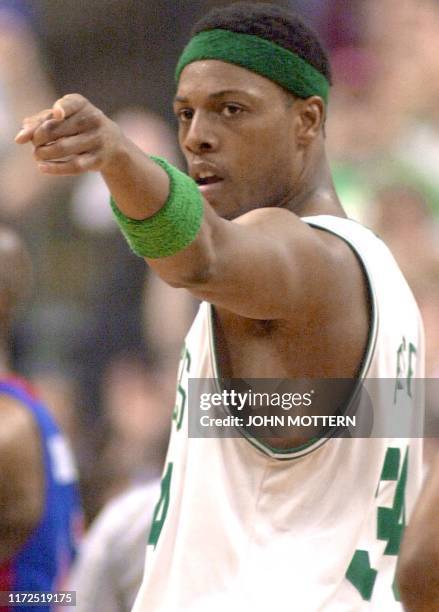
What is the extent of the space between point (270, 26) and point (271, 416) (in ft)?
Answer: 3.11

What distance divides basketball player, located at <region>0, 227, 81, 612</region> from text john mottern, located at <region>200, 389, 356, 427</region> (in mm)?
1182

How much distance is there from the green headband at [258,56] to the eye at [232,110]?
0.10 meters

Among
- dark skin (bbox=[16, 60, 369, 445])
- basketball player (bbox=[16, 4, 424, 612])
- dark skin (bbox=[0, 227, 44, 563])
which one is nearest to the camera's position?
dark skin (bbox=[16, 60, 369, 445])

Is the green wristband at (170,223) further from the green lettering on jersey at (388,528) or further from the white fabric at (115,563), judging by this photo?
the white fabric at (115,563)

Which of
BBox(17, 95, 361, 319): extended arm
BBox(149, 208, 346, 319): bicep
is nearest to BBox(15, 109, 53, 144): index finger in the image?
BBox(17, 95, 361, 319): extended arm

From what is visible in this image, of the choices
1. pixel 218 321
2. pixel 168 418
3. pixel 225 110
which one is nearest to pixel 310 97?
pixel 225 110

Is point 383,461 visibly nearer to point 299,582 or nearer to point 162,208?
point 299,582

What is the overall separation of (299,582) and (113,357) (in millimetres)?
4121

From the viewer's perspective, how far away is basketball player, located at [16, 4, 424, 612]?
2805 millimetres

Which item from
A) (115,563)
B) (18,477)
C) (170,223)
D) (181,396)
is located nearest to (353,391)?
(181,396)

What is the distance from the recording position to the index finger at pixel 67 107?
7.98 ft

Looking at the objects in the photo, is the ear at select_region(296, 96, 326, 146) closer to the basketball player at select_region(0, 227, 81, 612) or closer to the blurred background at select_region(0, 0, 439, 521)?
the basketball player at select_region(0, 227, 81, 612)

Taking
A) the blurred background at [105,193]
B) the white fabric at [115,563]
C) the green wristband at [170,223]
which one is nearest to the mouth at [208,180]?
the green wristband at [170,223]

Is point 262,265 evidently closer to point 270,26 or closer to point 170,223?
point 170,223
